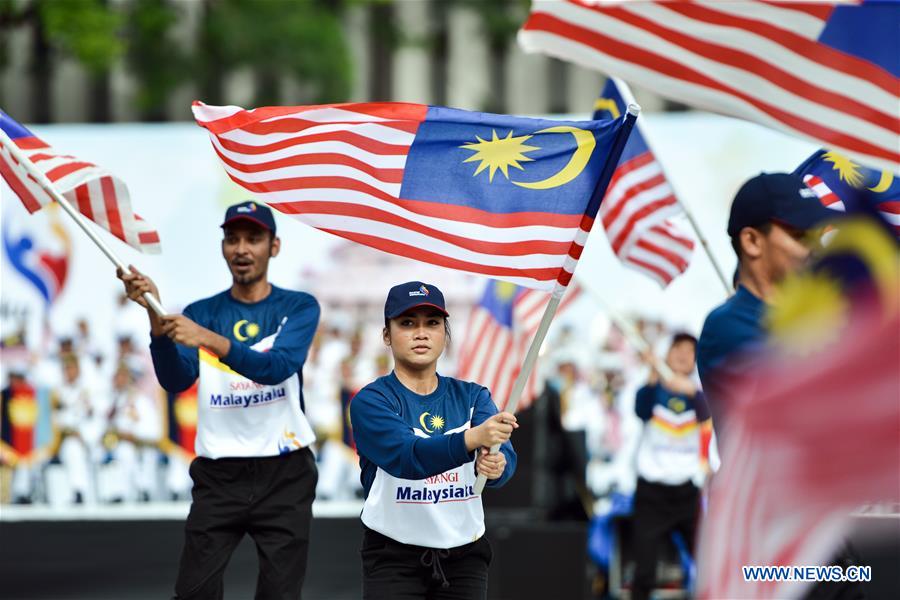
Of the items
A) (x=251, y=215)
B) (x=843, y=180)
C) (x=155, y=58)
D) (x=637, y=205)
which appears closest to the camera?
(x=843, y=180)

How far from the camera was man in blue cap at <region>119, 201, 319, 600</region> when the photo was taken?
6418mm

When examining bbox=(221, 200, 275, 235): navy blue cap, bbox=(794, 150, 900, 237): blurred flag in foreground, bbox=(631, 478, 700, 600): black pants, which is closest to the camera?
bbox=(794, 150, 900, 237): blurred flag in foreground

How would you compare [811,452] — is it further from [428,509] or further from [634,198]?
[634,198]

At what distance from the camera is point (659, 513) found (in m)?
10.2

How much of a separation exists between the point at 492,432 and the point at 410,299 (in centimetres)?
74

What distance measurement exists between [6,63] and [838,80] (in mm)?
17846

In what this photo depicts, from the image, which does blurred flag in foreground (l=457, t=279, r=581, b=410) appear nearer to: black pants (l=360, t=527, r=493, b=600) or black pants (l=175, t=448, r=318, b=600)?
black pants (l=175, t=448, r=318, b=600)

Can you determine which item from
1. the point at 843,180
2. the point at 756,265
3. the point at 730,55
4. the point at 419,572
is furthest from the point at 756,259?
the point at 843,180

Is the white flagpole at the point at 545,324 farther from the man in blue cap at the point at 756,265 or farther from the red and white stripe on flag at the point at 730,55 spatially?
the man in blue cap at the point at 756,265

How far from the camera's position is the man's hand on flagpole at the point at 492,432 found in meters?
4.71

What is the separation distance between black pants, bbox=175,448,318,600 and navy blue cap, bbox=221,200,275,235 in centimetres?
110

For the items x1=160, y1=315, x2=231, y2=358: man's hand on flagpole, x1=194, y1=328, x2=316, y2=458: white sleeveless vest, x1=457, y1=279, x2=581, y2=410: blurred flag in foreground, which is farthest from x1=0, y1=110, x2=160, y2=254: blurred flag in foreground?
x1=457, y1=279, x2=581, y2=410: blurred flag in foreground

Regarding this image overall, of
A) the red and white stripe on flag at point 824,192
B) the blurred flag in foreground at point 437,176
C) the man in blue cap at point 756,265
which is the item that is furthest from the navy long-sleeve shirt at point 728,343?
the red and white stripe on flag at point 824,192

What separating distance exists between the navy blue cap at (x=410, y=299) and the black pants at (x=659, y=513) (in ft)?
17.2
